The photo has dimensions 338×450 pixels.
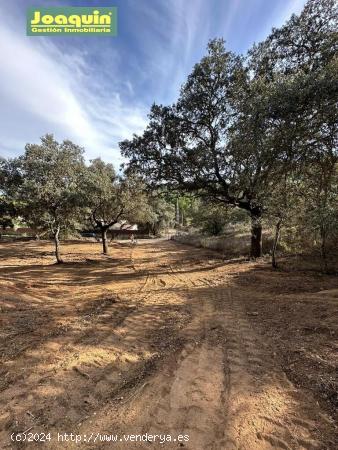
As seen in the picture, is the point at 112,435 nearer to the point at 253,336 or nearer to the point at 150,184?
the point at 253,336

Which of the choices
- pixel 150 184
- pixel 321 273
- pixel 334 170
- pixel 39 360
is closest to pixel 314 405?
pixel 39 360

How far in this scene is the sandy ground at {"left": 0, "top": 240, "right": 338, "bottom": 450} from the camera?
2.57 metres

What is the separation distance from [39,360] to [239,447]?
9.56ft

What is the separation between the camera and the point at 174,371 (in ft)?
11.9

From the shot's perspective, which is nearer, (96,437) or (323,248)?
(96,437)

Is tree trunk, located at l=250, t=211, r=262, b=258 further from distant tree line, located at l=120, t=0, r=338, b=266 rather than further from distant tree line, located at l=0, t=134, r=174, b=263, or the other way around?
distant tree line, located at l=0, t=134, r=174, b=263

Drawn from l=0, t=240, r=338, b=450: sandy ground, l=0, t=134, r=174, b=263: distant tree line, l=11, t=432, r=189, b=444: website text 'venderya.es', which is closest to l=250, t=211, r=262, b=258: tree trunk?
l=0, t=134, r=174, b=263: distant tree line

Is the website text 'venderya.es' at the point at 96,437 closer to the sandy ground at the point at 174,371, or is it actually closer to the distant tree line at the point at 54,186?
the sandy ground at the point at 174,371

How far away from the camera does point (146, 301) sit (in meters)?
7.48

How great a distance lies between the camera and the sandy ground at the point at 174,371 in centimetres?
257

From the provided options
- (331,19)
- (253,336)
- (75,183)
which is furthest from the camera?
(75,183)

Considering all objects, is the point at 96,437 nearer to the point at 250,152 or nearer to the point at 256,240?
the point at 250,152

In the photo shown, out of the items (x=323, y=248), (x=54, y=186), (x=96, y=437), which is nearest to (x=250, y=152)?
(x=323, y=248)

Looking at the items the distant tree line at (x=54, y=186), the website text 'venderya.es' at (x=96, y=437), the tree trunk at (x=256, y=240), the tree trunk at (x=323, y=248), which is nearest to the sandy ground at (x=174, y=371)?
the website text 'venderya.es' at (x=96, y=437)
